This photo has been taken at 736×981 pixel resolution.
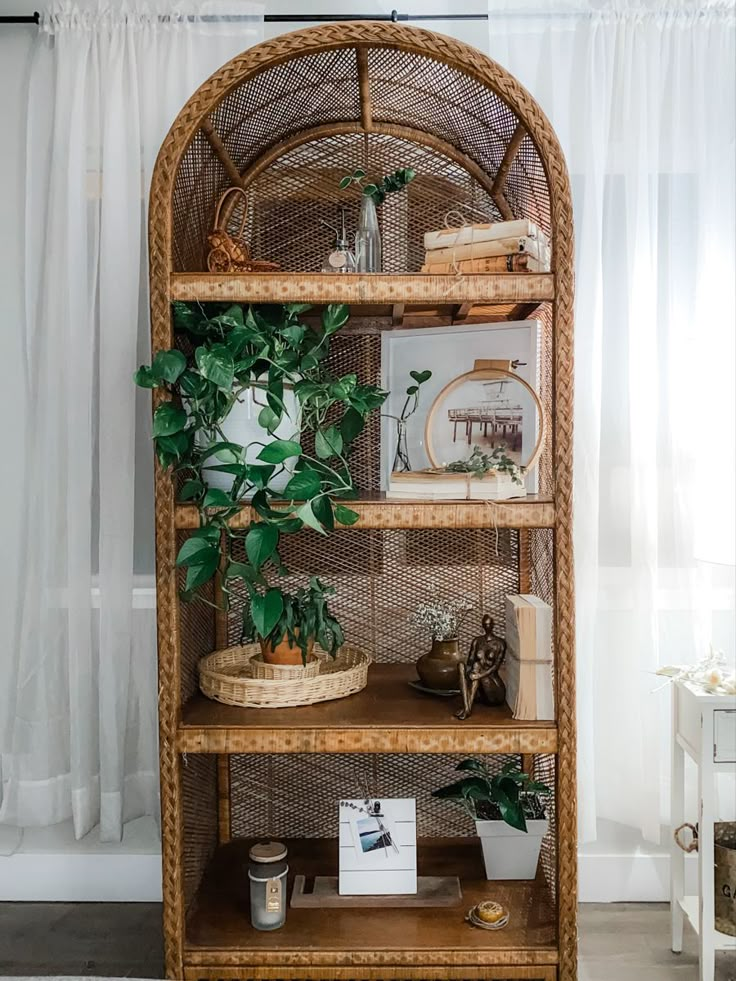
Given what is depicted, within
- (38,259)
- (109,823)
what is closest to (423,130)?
(38,259)

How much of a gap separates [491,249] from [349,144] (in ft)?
2.14

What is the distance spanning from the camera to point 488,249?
1673 millimetres

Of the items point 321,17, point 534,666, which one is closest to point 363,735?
point 534,666

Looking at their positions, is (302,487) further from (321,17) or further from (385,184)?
(321,17)

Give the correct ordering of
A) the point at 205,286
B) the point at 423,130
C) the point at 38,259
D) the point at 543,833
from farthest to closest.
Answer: the point at 38,259, the point at 423,130, the point at 543,833, the point at 205,286

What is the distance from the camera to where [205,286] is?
1621 mm

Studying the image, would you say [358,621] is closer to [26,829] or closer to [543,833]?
[543,833]

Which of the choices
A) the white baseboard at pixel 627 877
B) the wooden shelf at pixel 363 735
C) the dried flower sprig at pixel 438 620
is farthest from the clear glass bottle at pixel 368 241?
the white baseboard at pixel 627 877

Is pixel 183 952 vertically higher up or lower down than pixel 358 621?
lower down

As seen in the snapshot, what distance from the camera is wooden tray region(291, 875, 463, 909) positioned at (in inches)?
71.4

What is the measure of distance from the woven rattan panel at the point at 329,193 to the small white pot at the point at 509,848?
4.32 ft

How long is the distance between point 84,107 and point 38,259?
0.39 metres

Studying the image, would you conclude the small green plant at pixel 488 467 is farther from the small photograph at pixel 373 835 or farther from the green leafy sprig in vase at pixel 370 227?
the small photograph at pixel 373 835

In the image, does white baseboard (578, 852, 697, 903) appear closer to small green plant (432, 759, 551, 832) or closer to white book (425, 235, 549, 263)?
small green plant (432, 759, 551, 832)
